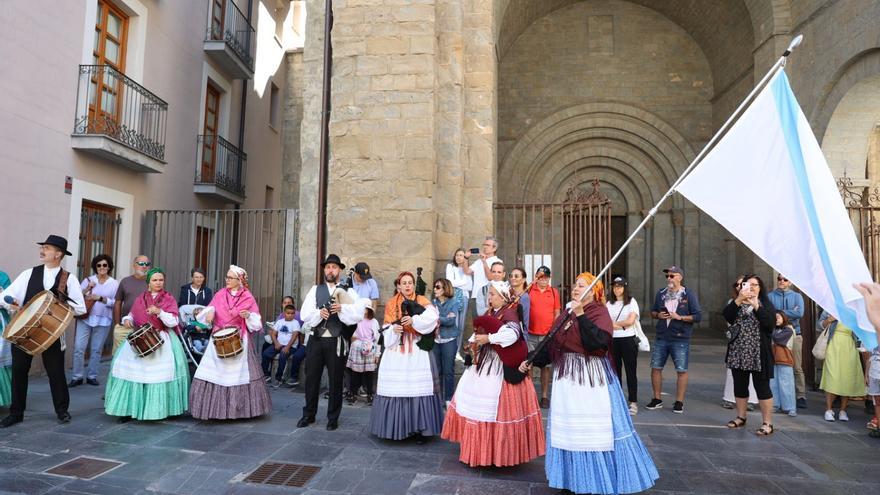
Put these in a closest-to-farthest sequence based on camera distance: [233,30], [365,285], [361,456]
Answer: [361,456] → [365,285] → [233,30]

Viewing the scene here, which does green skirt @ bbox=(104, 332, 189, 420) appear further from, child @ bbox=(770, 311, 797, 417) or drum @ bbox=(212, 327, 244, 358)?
child @ bbox=(770, 311, 797, 417)

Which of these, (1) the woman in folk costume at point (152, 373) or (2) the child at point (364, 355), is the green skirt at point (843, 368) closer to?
(2) the child at point (364, 355)

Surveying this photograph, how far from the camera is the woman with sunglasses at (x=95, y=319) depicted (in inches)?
277

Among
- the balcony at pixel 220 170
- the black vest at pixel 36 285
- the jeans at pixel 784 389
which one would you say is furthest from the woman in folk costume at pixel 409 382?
the balcony at pixel 220 170

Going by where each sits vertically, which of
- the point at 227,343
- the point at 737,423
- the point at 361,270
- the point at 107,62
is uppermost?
the point at 107,62

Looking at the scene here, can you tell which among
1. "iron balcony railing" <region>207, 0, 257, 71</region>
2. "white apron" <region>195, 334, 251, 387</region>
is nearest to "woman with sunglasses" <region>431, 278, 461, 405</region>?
"white apron" <region>195, 334, 251, 387</region>

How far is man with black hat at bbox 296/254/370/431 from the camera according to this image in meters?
5.17

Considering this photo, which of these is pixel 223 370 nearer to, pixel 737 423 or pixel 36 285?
pixel 36 285

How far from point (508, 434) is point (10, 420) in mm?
4532

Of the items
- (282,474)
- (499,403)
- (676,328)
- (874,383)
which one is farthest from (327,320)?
(874,383)

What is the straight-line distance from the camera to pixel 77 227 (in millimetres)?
8344

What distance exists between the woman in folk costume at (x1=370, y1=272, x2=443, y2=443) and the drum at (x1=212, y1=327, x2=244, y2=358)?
1458mm

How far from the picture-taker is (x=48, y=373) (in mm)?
5195

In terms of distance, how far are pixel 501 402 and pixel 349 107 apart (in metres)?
4.72
